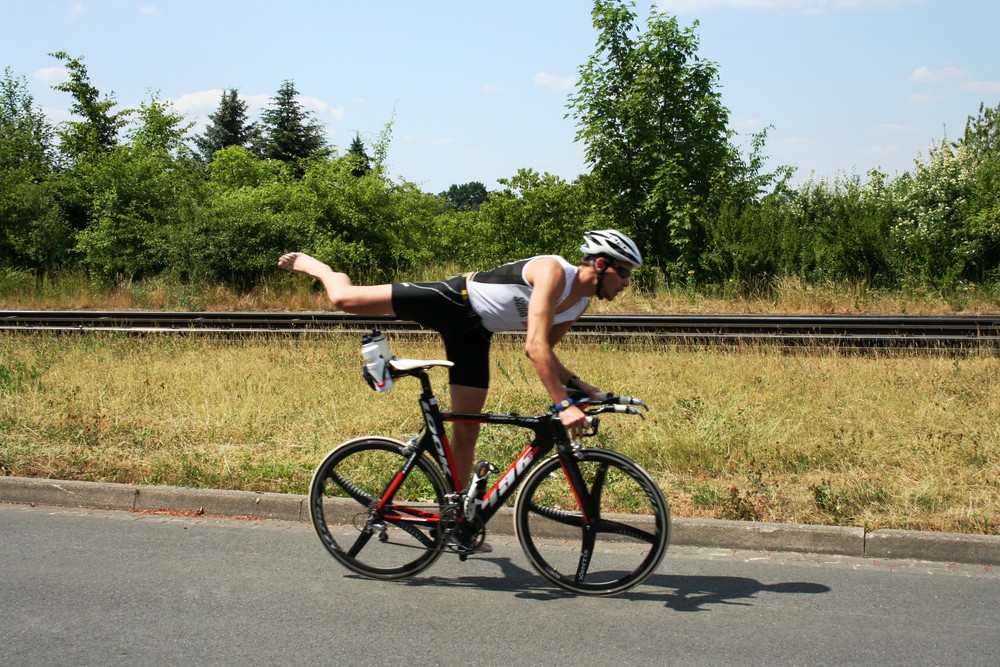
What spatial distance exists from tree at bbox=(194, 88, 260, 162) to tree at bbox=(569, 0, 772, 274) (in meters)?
53.0

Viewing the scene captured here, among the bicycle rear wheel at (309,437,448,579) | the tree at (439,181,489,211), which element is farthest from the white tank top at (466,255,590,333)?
the tree at (439,181,489,211)

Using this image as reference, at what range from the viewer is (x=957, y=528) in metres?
5.40

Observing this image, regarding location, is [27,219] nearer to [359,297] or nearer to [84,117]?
[84,117]

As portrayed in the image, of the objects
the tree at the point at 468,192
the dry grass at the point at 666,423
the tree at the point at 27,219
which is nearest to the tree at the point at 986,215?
the dry grass at the point at 666,423

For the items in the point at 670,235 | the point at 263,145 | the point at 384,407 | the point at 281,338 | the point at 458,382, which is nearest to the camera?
the point at 458,382

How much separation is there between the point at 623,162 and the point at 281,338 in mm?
10110

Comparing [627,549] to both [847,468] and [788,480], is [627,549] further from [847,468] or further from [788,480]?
[847,468]

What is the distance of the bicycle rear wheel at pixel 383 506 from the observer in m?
4.87

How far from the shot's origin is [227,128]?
7025 cm

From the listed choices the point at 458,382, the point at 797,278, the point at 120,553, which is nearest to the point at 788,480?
the point at 458,382

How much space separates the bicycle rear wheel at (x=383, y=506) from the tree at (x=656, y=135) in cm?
1605

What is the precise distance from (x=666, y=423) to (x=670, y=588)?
9.72 ft

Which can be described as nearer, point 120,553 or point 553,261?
point 553,261

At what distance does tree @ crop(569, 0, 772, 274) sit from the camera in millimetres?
20516
